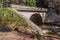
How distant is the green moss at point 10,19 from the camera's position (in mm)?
4005

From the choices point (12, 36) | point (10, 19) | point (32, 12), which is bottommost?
point (32, 12)

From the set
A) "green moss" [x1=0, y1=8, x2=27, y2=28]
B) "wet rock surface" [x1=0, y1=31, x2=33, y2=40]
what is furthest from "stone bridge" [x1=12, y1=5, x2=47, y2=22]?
"wet rock surface" [x1=0, y1=31, x2=33, y2=40]

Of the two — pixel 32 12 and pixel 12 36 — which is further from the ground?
pixel 12 36

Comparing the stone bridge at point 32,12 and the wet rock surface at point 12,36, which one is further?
the stone bridge at point 32,12

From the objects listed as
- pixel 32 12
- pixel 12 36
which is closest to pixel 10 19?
pixel 12 36

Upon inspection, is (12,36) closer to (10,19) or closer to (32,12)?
(10,19)

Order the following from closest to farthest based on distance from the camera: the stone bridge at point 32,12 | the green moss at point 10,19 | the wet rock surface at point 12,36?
the wet rock surface at point 12,36, the green moss at point 10,19, the stone bridge at point 32,12

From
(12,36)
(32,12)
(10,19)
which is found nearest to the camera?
(12,36)

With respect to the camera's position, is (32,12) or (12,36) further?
(32,12)

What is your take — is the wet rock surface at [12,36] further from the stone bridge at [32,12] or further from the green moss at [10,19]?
the stone bridge at [32,12]

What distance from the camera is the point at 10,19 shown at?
422 centimetres

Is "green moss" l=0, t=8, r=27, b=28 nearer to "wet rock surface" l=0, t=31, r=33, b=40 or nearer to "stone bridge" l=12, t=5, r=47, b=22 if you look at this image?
"wet rock surface" l=0, t=31, r=33, b=40

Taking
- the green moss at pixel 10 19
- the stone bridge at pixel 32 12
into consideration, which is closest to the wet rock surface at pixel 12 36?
the green moss at pixel 10 19

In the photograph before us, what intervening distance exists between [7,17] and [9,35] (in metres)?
0.90
